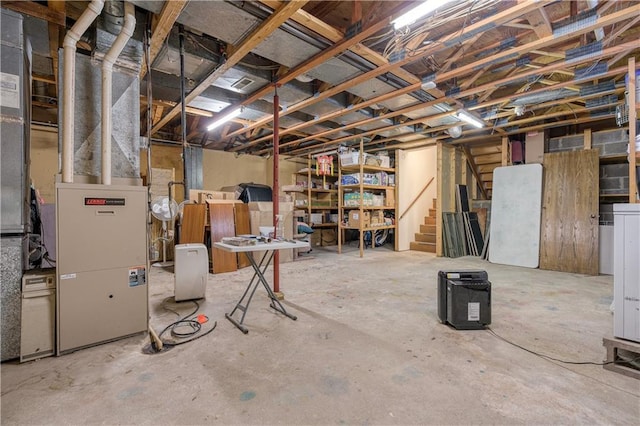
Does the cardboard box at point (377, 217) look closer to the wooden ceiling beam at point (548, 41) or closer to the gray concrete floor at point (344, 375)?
the gray concrete floor at point (344, 375)

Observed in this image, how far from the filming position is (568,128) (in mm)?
5449

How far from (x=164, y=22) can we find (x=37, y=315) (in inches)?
96.8

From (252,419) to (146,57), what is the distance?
3.11m

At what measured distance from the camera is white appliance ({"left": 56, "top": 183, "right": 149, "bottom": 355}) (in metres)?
2.09

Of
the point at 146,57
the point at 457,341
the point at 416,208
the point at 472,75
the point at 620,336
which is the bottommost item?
the point at 457,341

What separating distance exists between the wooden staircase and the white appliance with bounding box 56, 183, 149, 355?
6144mm

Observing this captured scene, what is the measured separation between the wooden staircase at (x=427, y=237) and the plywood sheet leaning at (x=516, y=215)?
1430 millimetres

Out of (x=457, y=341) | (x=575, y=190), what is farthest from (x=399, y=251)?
(x=457, y=341)

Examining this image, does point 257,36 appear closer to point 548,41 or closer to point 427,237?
point 548,41

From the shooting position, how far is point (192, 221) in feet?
15.9

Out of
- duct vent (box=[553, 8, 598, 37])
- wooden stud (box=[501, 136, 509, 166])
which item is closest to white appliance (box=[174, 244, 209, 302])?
duct vent (box=[553, 8, 598, 37])

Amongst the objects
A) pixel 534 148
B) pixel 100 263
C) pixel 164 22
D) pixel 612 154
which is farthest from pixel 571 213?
pixel 100 263

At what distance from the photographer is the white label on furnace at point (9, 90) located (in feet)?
6.62

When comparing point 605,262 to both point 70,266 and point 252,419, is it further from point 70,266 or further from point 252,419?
point 70,266
